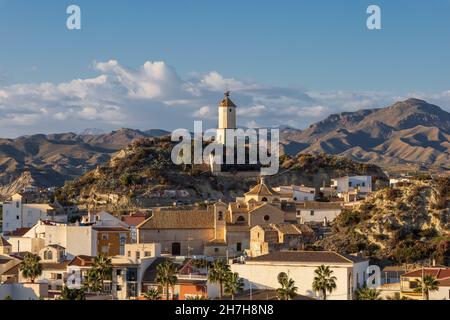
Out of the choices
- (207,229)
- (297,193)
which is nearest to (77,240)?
(207,229)

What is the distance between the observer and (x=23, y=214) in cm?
7419

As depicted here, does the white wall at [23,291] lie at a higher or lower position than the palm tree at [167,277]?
lower

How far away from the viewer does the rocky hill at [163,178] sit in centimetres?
8006

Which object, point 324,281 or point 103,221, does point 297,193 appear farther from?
point 324,281

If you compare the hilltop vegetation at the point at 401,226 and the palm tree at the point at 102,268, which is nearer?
the palm tree at the point at 102,268

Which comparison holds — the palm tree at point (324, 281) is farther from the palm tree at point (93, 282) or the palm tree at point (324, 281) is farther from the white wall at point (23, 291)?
the white wall at point (23, 291)

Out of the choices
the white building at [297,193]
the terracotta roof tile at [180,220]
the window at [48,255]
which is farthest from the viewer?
the white building at [297,193]

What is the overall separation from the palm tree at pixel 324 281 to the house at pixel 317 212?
84.9 ft

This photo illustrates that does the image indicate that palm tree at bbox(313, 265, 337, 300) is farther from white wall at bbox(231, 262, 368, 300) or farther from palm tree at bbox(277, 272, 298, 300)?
palm tree at bbox(277, 272, 298, 300)

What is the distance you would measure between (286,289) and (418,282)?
6.07 m

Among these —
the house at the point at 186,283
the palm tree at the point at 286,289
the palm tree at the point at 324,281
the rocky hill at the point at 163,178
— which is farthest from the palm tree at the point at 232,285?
the rocky hill at the point at 163,178
